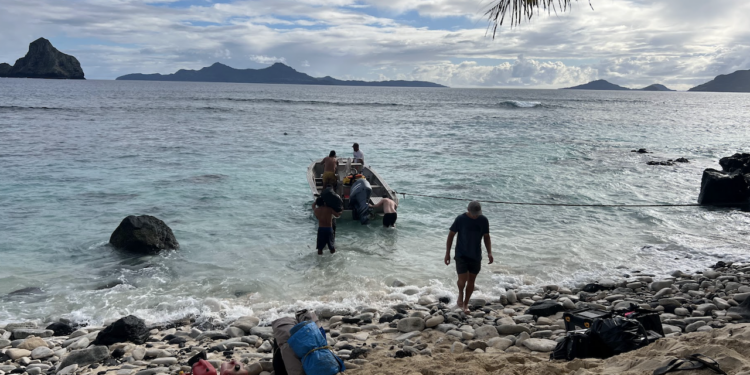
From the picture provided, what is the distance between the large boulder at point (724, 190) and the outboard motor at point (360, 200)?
1249 cm

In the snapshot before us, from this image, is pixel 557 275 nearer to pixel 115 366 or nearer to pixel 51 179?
pixel 115 366

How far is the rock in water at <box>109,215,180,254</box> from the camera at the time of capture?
38.7ft

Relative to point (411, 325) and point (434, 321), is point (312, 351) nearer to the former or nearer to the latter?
point (411, 325)

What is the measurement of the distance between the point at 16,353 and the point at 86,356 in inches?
44.6

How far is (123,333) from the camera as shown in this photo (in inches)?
286

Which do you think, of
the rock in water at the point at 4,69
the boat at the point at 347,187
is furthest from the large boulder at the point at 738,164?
the rock in water at the point at 4,69

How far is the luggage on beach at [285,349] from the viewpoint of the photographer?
5.43 meters

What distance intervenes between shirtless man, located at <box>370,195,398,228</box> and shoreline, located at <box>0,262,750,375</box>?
5.09m

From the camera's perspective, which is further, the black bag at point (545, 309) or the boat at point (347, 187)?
the boat at point (347, 187)

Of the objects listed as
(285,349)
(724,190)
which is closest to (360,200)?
(285,349)

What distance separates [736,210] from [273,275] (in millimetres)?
16121

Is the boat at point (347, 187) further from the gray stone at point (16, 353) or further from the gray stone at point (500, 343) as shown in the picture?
the gray stone at point (16, 353)

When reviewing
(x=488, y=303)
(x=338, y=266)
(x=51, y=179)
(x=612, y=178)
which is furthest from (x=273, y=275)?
(x=612, y=178)

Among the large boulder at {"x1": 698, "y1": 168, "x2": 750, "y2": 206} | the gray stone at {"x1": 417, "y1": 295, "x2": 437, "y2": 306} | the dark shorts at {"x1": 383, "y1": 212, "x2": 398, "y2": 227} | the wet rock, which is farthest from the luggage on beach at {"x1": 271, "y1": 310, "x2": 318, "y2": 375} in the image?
the large boulder at {"x1": 698, "y1": 168, "x2": 750, "y2": 206}
